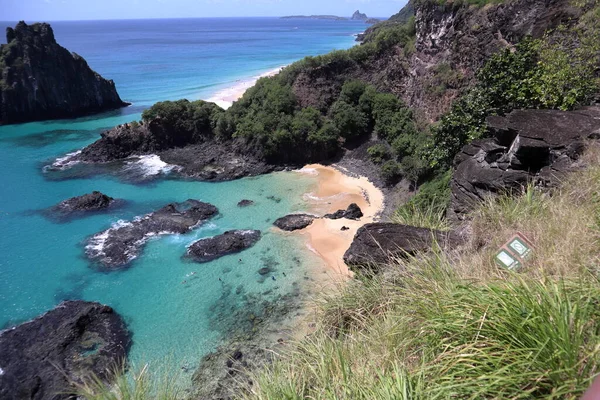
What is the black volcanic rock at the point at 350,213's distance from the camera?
84.9 feet

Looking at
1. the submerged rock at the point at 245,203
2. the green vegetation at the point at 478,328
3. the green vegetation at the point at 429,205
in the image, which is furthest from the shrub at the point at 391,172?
the green vegetation at the point at 478,328

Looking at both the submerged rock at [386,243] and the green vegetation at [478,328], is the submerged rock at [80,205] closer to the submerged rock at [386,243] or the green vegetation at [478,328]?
the submerged rock at [386,243]

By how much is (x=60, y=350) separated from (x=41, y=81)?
55.2m

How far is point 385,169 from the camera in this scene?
30094 millimetres

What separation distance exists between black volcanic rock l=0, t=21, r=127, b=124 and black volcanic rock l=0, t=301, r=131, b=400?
165ft

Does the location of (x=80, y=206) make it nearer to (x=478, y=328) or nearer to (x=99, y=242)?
(x=99, y=242)

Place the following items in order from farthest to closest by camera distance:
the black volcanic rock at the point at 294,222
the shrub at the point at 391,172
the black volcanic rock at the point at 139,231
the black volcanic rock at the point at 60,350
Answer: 1. the shrub at the point at 391,172
2. the black volcanic rock at the point at 294,222
3. the black volcanic rock at the point at 139,231
4. the black volcanic rock at the point at 60,350

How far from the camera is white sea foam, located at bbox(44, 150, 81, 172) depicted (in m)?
38.2

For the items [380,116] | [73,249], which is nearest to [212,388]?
[73,249]

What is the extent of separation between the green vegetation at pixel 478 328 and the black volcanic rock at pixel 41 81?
216ft

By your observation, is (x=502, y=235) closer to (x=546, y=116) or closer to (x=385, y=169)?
(x=546, y=116)

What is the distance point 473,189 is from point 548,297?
8.04 m

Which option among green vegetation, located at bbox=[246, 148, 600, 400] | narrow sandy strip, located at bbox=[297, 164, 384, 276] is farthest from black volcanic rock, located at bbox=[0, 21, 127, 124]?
green vegetation, located at bbox=[246, 148, 600, 400]

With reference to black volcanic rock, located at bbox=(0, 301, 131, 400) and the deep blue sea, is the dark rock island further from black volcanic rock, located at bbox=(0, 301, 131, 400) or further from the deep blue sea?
black volcanic rock, located at bbox=(0, 301, 131, 400)
